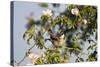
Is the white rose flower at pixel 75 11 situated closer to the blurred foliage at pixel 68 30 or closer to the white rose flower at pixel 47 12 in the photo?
the blurred foliage at pixel 68 30

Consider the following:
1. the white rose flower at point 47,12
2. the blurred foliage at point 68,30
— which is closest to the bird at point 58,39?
the blurred foliage at point 68,30

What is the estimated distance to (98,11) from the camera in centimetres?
180

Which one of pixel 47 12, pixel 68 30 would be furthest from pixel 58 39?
pixel 47 12

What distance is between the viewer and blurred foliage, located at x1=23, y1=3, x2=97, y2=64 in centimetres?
158

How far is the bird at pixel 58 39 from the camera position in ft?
5.31

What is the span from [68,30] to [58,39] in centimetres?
12

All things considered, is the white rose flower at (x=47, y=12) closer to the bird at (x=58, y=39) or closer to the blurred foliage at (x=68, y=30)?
the blurred foliage at (x=68, y=30)

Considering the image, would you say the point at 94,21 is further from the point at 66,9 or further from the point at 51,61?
the point at 51,61

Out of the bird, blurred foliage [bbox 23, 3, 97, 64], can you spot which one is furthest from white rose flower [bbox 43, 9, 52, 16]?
the bird

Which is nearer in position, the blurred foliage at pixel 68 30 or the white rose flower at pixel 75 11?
the blurred foliage at pixel 68 30

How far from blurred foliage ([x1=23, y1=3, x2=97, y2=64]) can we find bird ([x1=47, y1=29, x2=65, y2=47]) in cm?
3

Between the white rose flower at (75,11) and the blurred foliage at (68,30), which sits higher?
the white rose flower at (75,11)

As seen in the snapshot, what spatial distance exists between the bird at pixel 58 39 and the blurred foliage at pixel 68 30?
0.10 feet
